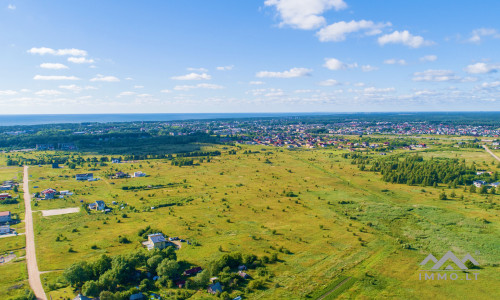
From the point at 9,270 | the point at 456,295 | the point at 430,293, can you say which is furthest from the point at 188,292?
the point at 456,295

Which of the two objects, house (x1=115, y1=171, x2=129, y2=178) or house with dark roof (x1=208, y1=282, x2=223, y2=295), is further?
house (x1=115, y1=171, x2=129, y2=178)

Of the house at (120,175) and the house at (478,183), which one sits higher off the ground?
the house at (120,175)

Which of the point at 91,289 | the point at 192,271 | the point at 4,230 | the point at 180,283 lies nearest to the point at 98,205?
the point at 4,230

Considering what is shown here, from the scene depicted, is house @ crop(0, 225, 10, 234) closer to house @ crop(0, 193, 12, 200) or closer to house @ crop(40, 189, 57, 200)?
house @ crop(40, 189, 57, 200)

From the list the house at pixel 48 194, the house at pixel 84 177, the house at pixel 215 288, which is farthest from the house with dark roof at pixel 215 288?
the house at pixel 84 177

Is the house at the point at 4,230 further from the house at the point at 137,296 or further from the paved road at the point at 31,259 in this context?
the house at the point at 137,296

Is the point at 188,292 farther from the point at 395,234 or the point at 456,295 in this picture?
the point at 395,234

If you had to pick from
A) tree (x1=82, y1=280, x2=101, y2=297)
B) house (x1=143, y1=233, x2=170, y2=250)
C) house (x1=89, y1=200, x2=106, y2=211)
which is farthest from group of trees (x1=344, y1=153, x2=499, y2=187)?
tree (x1=82, y1=280, x2=101, y2=297)
